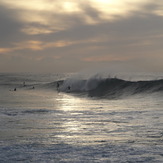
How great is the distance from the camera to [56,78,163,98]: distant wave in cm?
3581

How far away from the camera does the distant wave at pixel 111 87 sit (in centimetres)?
3581

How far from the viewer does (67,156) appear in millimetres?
8461

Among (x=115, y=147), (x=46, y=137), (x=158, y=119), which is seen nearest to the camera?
(x=115, y=147)

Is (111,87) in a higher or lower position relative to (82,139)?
higher

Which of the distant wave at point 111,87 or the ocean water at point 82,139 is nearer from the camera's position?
the ocean water at point 82,139

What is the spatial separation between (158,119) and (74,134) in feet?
15.9

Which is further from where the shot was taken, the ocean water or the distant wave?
the distant wave

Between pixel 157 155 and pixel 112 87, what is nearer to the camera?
pixel 157 155

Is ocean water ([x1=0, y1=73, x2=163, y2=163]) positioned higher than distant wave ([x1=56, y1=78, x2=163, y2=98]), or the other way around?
distant wave ([x1=56, y1=78, x2=163, y2=98])

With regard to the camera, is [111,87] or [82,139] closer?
[82,139]

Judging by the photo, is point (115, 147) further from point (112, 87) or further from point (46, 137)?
point (112, 87)

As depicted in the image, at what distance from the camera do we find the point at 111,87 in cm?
4234

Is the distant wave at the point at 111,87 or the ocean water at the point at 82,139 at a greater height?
the distant wave at the point at 111,87

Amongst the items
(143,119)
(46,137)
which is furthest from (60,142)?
(143,119)
